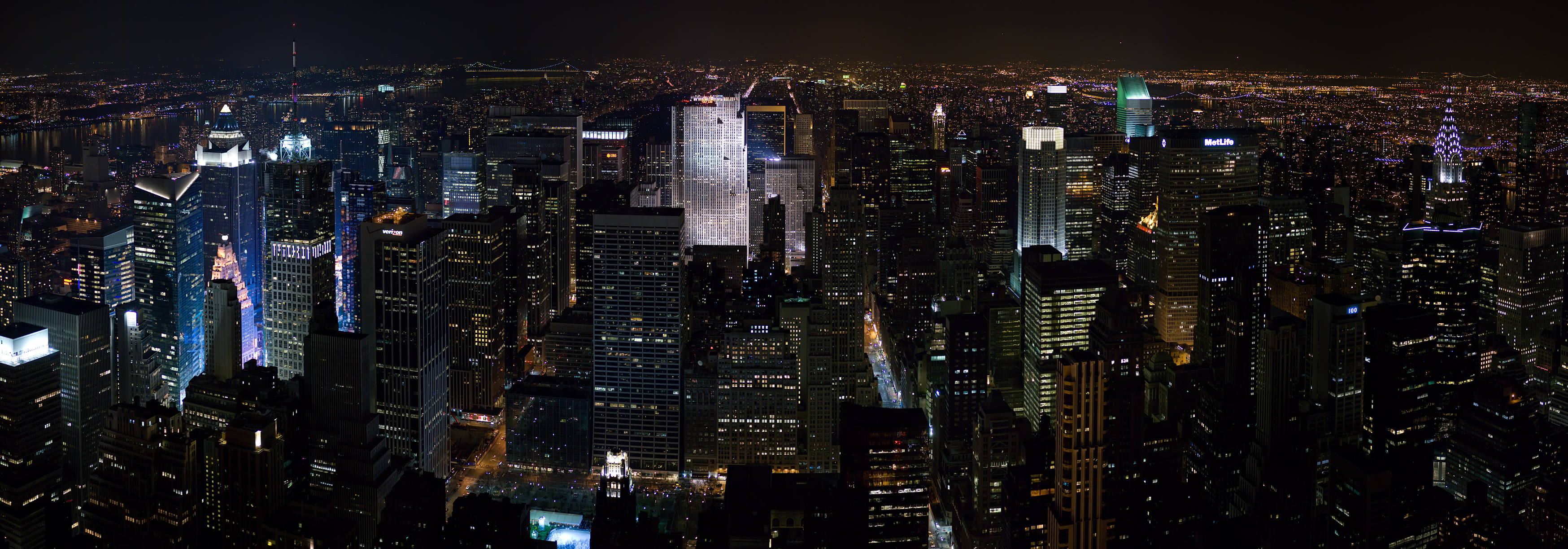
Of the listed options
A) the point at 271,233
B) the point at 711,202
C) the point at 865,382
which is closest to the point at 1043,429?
the point at 865,382

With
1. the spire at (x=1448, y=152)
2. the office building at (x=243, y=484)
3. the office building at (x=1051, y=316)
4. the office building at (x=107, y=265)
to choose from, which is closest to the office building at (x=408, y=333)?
the office building at (x=107, y=265)

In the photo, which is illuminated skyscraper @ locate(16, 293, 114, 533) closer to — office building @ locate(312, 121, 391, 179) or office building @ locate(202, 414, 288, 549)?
office building @ locate(202, 414, 288, 549)

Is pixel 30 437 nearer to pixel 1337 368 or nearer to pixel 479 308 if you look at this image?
pixel 479 308

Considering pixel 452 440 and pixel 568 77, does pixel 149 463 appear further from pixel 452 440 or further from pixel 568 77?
pixel 568 77

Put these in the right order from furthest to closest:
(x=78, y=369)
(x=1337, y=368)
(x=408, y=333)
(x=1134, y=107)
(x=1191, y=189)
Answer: (x=1191, y=189)
(x=1134, y=107)
(x=408, y=333)
(x=1337, y=368)
(x=78, y=369)

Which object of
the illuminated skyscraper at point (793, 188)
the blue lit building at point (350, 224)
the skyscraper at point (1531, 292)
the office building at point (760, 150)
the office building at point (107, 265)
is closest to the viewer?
the skyscraper at point (1531, 292)

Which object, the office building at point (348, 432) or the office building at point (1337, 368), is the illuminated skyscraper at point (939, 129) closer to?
the office building at point (1337, 368)

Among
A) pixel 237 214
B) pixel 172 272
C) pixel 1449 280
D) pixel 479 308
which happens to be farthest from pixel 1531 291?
pixel 172 272
